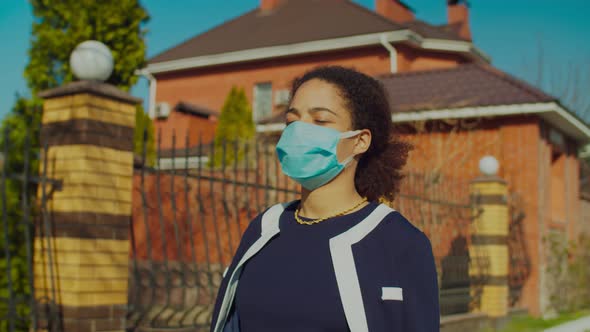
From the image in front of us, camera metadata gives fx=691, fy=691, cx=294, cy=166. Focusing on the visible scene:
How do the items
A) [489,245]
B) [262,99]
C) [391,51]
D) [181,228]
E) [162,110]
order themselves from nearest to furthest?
1. [489,245]
2. [181,228]
3. [391,51]
4. [262,99]
5. [162,110]

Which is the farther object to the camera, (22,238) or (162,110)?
(162,110)

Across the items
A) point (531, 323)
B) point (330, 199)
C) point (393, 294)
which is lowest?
point (531, 323)

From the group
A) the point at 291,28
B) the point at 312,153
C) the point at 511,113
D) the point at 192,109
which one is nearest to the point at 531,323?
the point at 511,113

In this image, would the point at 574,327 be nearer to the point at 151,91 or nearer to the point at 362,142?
the point at 362,142

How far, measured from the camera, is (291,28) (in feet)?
70.8

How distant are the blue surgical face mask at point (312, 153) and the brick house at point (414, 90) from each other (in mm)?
4930

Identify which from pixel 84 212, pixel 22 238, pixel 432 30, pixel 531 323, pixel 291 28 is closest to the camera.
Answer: pixel 84 212

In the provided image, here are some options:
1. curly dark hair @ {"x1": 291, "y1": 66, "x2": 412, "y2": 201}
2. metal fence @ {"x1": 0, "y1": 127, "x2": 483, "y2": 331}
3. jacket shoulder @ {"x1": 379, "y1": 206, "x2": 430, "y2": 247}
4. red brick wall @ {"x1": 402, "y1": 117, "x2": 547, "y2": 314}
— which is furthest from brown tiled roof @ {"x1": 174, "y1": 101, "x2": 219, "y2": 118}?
jacket shoulder @ {"x1": 379, "y1": 206, "x2": 430, "y2": 247}

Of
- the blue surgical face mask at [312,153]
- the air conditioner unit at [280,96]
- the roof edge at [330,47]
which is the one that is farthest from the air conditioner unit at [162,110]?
the blue surgical face mask at [312,153]

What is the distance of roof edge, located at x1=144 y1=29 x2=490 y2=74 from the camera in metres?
18.6

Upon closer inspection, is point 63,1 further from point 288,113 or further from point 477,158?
point 288,113

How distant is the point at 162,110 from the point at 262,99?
3.10 m

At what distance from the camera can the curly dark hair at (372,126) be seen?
7.96 feet

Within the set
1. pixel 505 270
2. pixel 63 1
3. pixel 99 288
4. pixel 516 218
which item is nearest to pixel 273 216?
pixel 99 288
